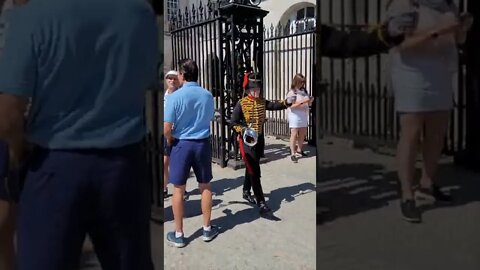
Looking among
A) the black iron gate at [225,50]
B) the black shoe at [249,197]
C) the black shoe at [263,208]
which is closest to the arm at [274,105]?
the black shoe at [249,197]

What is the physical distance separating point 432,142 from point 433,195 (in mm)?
211

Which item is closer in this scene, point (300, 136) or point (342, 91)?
point (342, 91)

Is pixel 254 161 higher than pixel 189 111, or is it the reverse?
pixel 189 111

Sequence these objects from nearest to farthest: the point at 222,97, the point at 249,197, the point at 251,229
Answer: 1. the point at 251,229
2. the point at 249,197
3. the point at 222,97

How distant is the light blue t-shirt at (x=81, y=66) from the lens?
1.69 m

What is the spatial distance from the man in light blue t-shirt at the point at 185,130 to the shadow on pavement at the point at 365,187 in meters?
2.44

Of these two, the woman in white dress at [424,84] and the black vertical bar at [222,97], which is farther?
the black vertical bar at [222,97]

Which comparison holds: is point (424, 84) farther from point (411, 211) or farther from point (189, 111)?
point (189, 111)

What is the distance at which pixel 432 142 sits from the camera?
197 centimetres

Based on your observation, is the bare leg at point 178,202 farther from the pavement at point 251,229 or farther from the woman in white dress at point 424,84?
the woman in white dress at point 424,84

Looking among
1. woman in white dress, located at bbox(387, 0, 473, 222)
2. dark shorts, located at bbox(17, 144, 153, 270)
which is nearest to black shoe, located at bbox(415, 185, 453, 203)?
woman in white dress, located at bbox(387, 0, 473, 222)

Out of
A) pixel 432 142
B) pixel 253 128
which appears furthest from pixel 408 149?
pixel 253 128

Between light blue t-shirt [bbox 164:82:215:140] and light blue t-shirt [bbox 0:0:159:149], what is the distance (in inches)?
96.0

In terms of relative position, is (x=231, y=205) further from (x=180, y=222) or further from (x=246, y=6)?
(x=246, y=6)
